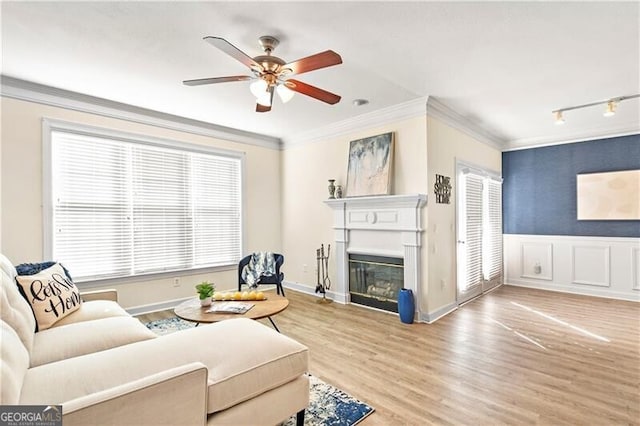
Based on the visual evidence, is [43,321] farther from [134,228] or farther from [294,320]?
[294,320]

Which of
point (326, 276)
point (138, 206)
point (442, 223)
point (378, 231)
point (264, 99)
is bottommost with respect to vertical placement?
point (326, 276)

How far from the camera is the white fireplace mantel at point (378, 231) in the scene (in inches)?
152

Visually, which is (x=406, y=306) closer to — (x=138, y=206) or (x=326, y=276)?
(x=326, y=276)

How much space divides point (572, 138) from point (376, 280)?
4.14 metres

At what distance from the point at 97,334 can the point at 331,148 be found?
377cm

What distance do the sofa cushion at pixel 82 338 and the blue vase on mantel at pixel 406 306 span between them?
2678mm

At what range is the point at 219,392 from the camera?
1495 mm

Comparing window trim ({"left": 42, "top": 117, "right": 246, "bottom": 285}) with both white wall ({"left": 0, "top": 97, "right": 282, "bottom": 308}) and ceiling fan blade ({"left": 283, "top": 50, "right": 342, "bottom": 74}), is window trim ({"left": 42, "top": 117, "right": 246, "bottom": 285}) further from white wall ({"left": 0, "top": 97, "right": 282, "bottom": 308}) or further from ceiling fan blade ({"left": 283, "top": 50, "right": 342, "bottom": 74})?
ceiling fan blade ({"left": 283, "top": 50, "right": 342, "bottom": 74})

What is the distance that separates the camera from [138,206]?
13.7 ft

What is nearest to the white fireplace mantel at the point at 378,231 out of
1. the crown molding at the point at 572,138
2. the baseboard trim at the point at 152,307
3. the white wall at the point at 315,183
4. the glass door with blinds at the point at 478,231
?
the white wall at the point at 315,183

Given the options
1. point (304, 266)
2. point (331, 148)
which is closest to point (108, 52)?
point (331, 148)

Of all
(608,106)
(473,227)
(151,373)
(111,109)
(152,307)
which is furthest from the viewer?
(473,227)

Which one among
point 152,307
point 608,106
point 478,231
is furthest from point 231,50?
point 478,231

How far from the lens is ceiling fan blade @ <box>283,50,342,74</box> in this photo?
206 cm
